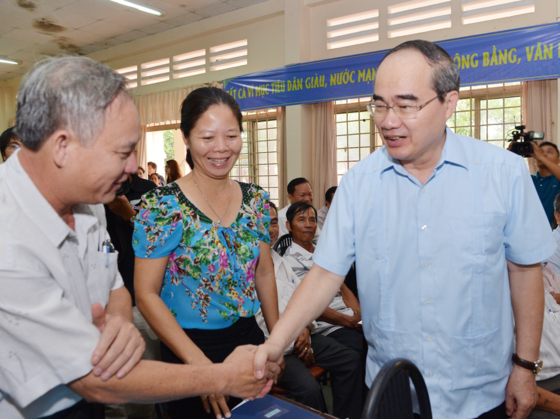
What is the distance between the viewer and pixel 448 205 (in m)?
1.11

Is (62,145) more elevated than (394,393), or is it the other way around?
(62,145)

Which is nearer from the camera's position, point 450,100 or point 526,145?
point 450,100

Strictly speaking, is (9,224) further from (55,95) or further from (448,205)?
(448,205)

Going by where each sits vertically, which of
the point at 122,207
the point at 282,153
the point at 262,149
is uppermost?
the point at 262,149

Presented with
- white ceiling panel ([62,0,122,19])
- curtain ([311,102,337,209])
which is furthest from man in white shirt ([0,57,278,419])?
white ceiling panel ([62,0,122,19])

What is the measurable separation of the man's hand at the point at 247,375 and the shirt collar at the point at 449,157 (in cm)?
65

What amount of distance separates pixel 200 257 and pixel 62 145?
0.58 m

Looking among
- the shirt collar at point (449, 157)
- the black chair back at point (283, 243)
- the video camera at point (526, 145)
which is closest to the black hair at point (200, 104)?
the shirt collar at point (449, 157)

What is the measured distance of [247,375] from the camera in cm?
113

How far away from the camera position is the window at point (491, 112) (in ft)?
16.4

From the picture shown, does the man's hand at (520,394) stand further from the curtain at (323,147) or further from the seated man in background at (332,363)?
the curtain at (323,147)

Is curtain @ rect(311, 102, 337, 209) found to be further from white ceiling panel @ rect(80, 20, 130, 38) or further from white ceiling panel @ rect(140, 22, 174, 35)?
white ceiling panel @ rect(80, 20, 130, 38)

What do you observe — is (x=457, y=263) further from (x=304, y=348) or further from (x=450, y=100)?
(x=304, y=348)

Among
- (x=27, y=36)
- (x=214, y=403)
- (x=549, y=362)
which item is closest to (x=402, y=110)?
(x=214, y=403)
